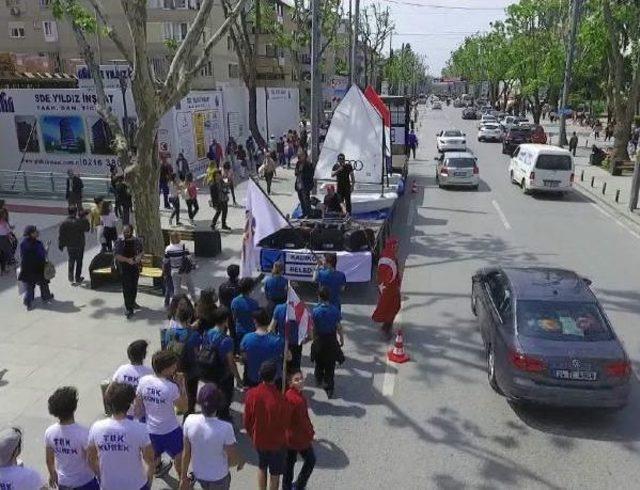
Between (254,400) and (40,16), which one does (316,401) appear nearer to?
(254,400)

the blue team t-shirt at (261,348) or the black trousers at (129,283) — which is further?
the black trousers at (129,283)

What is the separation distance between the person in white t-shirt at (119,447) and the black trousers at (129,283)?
19.7ft

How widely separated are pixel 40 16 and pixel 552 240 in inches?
1986

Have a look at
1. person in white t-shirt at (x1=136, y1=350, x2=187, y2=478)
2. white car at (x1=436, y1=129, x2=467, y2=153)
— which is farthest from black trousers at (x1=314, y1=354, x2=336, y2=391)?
white car at (x1=436, y1=129, x2=467, y2=153)

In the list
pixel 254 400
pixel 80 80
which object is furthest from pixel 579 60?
pixel 254 400

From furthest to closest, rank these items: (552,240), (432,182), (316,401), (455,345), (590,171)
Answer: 1. (590,171)
2. (432,182)
3. (552,240)
4. (455,345)
5. (316,401)

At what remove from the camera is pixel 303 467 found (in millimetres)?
5715

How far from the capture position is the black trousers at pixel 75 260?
1202 centimetres

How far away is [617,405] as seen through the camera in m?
6.98

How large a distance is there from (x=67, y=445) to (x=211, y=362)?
2.01 metres

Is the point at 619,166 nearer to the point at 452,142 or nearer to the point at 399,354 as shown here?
the point at 452,142

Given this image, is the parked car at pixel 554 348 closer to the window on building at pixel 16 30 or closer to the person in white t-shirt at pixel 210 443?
the person in white t-shirt at pixel 210 443

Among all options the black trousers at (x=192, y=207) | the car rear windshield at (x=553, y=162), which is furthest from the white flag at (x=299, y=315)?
the car rear windshield at (x=553, y=162)

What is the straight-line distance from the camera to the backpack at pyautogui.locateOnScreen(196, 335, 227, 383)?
652cm
